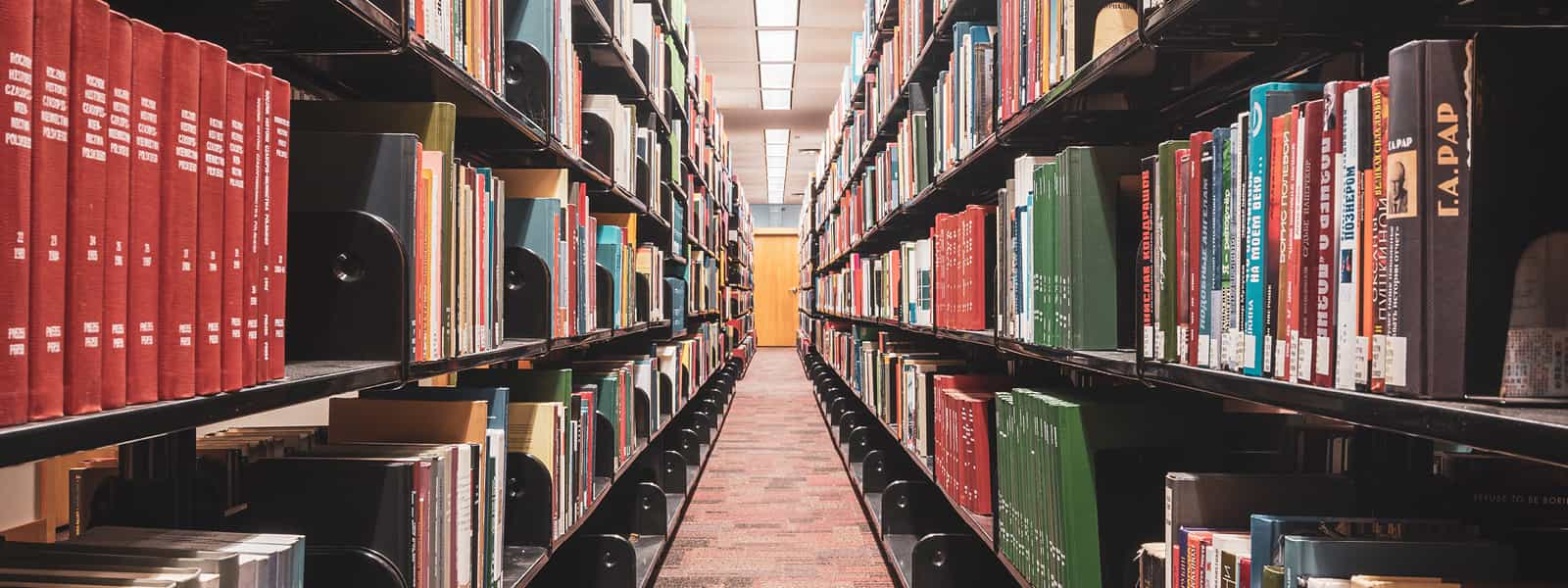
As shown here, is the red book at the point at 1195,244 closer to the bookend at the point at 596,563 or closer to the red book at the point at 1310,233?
the red book at the point at 1310,233

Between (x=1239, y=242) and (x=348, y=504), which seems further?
(x=348, y=504)

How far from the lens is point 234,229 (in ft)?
2.46

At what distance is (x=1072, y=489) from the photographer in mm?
1288

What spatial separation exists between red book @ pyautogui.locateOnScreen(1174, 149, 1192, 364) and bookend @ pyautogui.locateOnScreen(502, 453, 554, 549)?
3.68 ft

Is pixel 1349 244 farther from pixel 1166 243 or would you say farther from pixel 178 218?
pixel 178 218

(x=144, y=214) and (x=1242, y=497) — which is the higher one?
(x=144, y=214)

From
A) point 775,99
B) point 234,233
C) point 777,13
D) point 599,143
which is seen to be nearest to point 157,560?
point 234,233

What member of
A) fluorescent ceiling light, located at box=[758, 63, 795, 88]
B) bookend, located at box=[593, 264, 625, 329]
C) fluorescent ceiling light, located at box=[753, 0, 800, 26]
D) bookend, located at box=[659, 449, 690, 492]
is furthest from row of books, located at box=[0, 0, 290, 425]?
fluorescent ceiling light, located at box=[758, 63, 795, 88]

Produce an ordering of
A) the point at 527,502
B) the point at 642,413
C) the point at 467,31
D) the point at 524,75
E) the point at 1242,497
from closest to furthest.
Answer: the point at 1242,497
the point at 467,31
the point at 527,502
the point at 524,75
the point at 642,413

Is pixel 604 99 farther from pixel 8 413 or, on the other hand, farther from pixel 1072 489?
pixel 8 413

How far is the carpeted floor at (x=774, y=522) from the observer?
2.92 meters

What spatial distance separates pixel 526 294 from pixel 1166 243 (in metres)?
1.18

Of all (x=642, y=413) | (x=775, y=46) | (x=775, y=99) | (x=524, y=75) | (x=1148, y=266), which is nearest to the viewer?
(x=1148, y=266)

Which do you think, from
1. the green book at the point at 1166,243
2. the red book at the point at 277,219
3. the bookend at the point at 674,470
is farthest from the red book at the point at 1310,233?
the bookend at the point at 674,470
